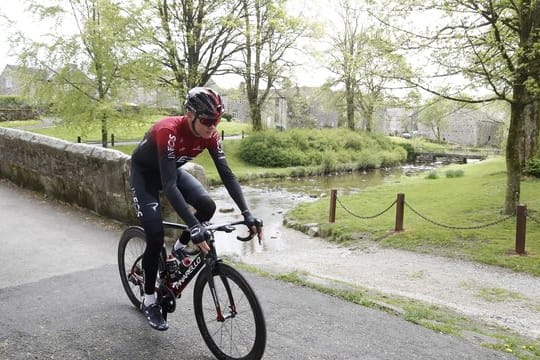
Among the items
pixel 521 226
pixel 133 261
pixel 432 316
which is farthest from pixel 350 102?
pixel 133 261

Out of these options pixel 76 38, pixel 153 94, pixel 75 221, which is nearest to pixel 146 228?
pixel 75 221

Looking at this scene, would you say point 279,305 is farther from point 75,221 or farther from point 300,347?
point 75,221

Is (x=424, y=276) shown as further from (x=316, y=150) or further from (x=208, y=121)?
(x=316, y=150)

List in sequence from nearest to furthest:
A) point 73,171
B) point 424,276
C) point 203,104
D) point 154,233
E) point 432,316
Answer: point 203,104, point 154,233, point 432,316, point 424,276, point 73,171

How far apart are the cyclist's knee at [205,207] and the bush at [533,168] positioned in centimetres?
A: 1720

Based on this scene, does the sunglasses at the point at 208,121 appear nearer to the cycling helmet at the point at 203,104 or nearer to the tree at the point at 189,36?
the cycling helmet at the point at 203,104

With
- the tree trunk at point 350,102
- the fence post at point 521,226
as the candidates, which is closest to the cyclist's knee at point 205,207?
the fence post at point 521,226

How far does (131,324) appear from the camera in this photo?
13.8ft

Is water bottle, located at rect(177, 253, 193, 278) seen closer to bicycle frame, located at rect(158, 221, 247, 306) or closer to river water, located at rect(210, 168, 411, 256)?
bicycle frame, located at rect(158, 221, 247, 306)

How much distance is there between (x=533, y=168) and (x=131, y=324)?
17.6 meters

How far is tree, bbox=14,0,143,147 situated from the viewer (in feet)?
81.1

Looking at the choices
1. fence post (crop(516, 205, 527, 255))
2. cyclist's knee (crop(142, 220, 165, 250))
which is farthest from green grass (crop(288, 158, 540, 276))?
cyclist's knee (crop(142, 220, 165, 250))

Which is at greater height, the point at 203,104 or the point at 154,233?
the point at 203,104

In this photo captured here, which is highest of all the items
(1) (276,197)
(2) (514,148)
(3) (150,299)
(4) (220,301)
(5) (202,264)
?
(2) (514,148)
